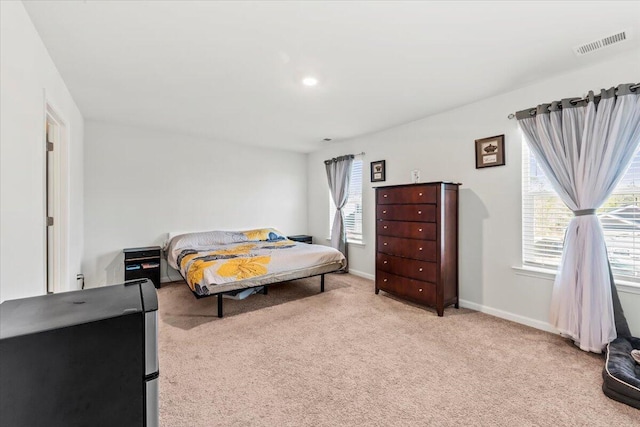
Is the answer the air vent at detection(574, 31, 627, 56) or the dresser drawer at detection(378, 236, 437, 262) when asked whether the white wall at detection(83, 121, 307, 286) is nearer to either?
the dresser drawer at detection(378, 236, 437, 262)

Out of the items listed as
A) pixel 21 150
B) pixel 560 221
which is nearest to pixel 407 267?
pixel 560 221

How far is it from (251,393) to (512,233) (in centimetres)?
295

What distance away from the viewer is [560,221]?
8.98ft

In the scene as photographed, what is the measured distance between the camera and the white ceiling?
1.81 meters

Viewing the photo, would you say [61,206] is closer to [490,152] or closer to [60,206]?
[60,206]

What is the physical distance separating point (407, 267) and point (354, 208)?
72.4 inches

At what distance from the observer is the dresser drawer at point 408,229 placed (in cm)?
327

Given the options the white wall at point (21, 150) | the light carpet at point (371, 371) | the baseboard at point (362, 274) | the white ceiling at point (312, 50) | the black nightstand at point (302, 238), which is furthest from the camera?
the black nightstand at point (302, 238)

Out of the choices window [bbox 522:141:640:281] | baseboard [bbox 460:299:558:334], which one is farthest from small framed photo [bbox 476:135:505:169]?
baseboard [bbox 460:299:558:334]

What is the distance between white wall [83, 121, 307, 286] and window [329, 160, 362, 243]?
1461mm

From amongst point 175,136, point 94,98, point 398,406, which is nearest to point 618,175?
point 398,406

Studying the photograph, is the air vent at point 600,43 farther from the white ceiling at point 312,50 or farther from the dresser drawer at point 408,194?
the dresser drawer at point 408,194

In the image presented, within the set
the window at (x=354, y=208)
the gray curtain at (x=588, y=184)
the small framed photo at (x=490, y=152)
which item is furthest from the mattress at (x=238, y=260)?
the gray curtain at (x=588, y=184)

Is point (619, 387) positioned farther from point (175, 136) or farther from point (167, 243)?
point (175, 136)
